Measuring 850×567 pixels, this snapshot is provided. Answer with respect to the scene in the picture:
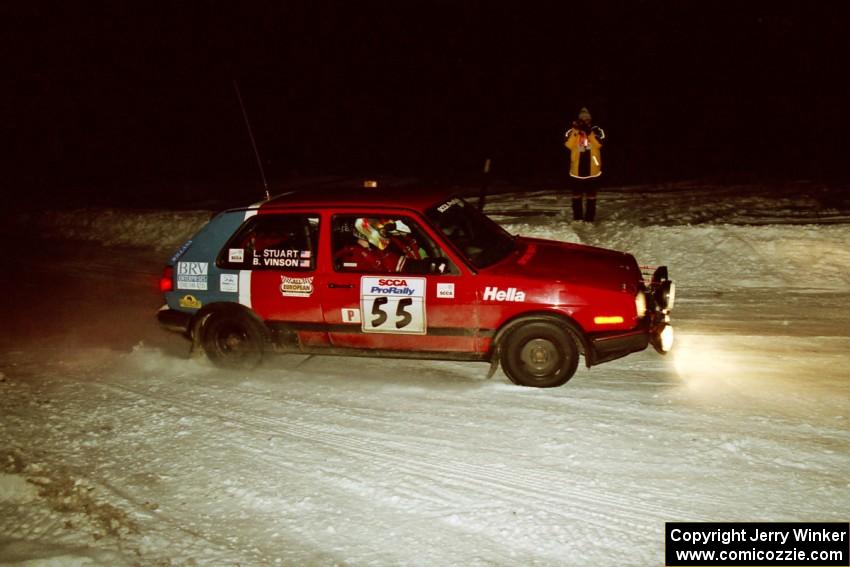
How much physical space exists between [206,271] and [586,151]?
677 cm

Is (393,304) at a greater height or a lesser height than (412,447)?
greater

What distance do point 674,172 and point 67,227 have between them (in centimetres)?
1287

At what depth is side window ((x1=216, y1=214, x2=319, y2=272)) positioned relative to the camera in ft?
22.5

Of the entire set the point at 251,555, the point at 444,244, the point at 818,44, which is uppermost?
the point at 818,44

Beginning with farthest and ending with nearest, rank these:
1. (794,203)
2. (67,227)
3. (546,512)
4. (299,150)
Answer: (299,150), (67,227), (794,203), (546,512)

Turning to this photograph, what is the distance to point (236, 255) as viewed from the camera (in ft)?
23.1

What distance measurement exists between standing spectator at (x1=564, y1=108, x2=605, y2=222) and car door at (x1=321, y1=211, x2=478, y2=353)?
5773mm

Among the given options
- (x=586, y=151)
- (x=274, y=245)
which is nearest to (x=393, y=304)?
(x=274, y=245)

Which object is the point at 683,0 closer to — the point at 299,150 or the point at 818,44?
the point at 818,44

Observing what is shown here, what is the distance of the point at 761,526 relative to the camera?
4352mm

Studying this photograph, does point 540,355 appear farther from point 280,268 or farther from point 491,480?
point 280,268

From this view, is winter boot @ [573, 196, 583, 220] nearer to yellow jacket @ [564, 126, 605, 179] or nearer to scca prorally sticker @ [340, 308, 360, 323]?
yellow jacket @ [564, 126, 605, 179]

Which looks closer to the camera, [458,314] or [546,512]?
[546,512]

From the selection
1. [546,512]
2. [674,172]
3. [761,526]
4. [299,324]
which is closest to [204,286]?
[299,324]
